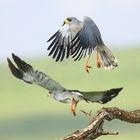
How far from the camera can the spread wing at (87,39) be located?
8336 millimetres

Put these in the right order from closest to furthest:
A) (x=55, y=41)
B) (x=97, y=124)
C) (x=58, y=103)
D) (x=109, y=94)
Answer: (x=109, y=94)
(x=97, y=124)
(x=55, y=41)
(x=58, y=103)

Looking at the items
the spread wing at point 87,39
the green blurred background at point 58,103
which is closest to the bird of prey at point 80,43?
the spread wing at point 87,39

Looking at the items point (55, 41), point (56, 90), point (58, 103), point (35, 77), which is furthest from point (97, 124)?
point (58, 103)

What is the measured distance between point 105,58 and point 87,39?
0.84 ft

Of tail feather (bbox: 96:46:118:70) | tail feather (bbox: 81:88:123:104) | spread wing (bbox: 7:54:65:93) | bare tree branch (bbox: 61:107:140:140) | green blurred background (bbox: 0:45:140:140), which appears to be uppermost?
green blurred background (bbox: 0:45:140:140)

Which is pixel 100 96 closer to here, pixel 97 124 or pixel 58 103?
pixel 97 124

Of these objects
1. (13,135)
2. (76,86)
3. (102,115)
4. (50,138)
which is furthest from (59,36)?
(76,86)

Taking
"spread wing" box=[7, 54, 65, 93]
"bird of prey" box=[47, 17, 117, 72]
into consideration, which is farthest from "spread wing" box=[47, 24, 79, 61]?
"spread wing" box=[7, 54, 65, 93]

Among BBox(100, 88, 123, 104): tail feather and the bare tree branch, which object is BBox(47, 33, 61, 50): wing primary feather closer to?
the bare tree branch

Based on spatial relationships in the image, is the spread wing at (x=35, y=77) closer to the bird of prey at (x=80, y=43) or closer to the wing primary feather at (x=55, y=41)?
the bird of prey at (x=80, y=43)

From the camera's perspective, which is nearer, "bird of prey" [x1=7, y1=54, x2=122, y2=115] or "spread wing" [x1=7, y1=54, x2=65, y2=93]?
"bird of prey" [x1=7, y1=54, x2=122, y2=115]

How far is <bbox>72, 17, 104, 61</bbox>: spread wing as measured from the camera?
27.3ft

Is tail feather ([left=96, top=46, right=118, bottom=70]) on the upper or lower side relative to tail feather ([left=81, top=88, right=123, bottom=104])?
upper

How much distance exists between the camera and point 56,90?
7512 mm
